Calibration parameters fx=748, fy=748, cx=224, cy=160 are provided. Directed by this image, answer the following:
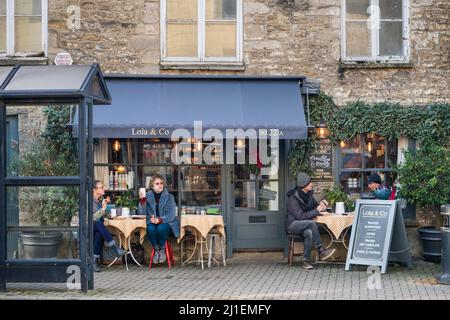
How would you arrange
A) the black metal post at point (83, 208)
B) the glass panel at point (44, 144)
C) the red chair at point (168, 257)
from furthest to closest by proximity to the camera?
the red chair at point (168, 257)
the glass panel at point (44, 144)
the black metal post at point (83, 208)

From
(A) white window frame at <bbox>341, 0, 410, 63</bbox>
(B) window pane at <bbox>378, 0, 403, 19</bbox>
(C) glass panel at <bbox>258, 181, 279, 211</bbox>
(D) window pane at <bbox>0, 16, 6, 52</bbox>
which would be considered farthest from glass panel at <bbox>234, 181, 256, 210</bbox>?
(D) window pane at <bbox>0, 16, 6, 52</bbox>

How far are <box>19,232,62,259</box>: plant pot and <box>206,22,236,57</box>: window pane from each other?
17.0ft

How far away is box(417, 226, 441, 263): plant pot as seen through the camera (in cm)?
1290

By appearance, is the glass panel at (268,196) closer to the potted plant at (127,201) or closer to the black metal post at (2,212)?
the potted plant at (127,201)

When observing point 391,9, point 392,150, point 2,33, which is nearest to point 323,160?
point 392,150

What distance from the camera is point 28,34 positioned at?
543 inches

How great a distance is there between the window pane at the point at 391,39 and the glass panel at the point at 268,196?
316 centimetres

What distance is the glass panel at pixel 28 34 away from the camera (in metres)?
13.8

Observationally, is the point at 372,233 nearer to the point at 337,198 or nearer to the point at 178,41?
the point at 337,198

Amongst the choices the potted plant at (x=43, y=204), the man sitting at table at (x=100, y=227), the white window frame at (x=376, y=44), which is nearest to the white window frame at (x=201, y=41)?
the white window frame at (x=376, y=44)

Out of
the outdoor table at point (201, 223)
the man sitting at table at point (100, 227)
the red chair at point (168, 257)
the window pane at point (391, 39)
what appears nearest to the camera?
the man sitting at table at point (100, 227)

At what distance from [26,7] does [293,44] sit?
4976 mm

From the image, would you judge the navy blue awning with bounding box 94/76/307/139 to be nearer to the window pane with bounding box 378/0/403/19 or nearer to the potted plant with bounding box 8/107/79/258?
the window pane with bounding box 378/0/403/19
